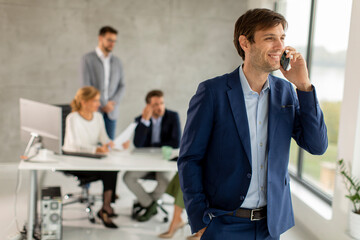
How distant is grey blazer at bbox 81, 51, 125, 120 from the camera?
494 centimetres

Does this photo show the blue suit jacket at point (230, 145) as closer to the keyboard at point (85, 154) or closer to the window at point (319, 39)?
the keyboard at point (85, 154)

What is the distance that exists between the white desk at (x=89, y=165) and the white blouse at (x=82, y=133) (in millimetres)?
249

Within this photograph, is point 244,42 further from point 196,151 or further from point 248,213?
point 248,213

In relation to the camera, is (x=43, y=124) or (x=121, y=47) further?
(x=121, y=47)

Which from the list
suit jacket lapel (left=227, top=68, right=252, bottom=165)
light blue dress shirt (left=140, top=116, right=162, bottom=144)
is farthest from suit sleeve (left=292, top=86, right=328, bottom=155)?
light blue dress shirt (left=140, top=116, right=162, bottom=144)

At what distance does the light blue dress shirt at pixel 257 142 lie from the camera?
5.12ft

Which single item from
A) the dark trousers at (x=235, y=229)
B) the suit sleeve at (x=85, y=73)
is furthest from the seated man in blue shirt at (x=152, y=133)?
the dark trousers at (x=235, y=229)

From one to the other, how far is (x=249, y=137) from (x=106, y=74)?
3815 millimetres

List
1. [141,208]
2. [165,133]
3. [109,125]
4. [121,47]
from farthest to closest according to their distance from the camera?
[121,47], [109,125], [165,133], [141,208]

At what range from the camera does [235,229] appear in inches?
61.5

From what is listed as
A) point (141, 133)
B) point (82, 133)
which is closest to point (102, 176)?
point (82, 133)

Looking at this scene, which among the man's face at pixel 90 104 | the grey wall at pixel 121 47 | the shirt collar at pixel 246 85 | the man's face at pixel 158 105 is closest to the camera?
the shirt collar at pixel 246 85

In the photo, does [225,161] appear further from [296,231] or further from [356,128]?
[296,231]

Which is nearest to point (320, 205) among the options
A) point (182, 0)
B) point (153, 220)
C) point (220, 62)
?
point (153, 220)
